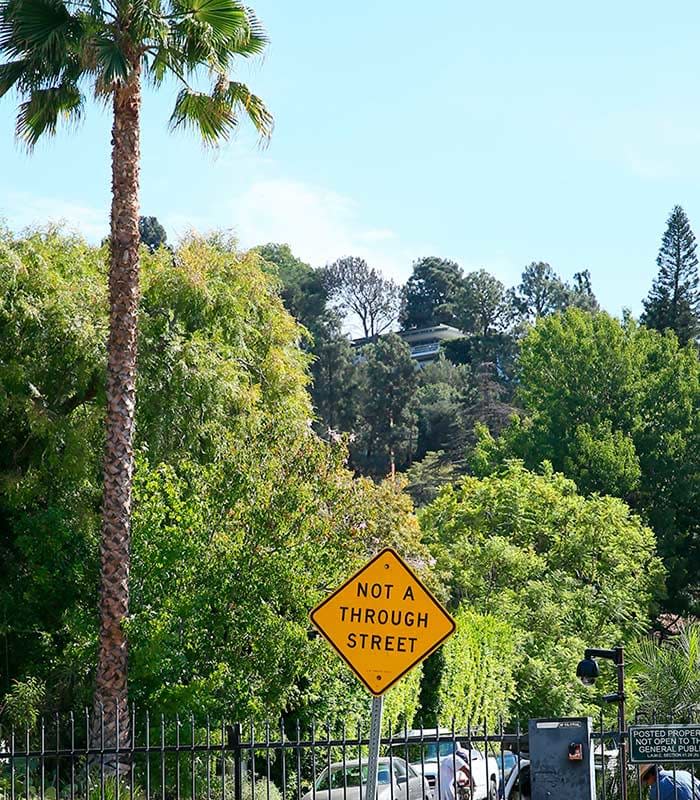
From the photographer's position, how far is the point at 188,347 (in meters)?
25.1

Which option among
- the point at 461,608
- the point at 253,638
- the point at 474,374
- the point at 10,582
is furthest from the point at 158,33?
the point at 474,374

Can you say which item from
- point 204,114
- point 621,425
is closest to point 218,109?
point 204,114

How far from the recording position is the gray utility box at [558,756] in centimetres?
1156

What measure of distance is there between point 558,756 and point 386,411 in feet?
210

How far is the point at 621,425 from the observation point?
52.2 meters

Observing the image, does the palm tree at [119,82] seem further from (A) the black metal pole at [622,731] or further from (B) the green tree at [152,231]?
(B) the green tree at [152,231]

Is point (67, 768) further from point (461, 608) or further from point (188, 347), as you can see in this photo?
point (461, 608)

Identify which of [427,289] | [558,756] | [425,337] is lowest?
[558,756]

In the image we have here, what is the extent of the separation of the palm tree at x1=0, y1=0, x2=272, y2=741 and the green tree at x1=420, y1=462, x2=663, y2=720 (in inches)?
655

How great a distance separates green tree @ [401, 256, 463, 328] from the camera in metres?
115

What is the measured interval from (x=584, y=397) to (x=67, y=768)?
1334 inches

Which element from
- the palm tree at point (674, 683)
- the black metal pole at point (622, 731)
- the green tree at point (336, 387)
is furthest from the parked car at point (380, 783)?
the green tree at point (336, 387)

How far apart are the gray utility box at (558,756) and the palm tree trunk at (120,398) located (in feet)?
28.3

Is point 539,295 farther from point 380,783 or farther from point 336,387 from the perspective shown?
point 380,783
